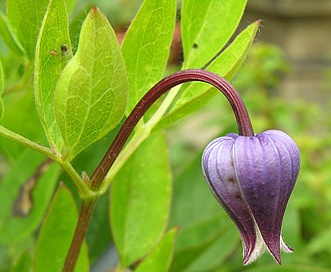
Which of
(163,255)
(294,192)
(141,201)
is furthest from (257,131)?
A: (163,255)

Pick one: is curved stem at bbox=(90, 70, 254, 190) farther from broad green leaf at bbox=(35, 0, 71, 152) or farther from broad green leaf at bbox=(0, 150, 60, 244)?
broad green leaf at bbox=(0, 150, 60, 244)

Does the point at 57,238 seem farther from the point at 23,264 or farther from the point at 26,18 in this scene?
the point at 26,18

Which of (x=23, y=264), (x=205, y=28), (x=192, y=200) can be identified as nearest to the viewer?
(x=205, y=28)

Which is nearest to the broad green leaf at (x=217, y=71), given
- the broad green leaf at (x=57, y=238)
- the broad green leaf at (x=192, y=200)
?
the broad green leaf at (x=57, y=238)

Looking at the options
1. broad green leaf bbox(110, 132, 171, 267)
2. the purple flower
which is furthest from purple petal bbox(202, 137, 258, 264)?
broad green leaf bbox(110, 132, 171, 267)

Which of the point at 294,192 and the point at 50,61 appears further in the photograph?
the point at 294,192

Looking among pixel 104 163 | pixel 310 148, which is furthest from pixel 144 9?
pixel 310 148

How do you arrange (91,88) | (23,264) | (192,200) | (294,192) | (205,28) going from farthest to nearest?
(294,192) → (192,200) → (23,264) → (205,28) → (91,88)

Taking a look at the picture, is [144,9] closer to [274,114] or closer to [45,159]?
[45,159]
